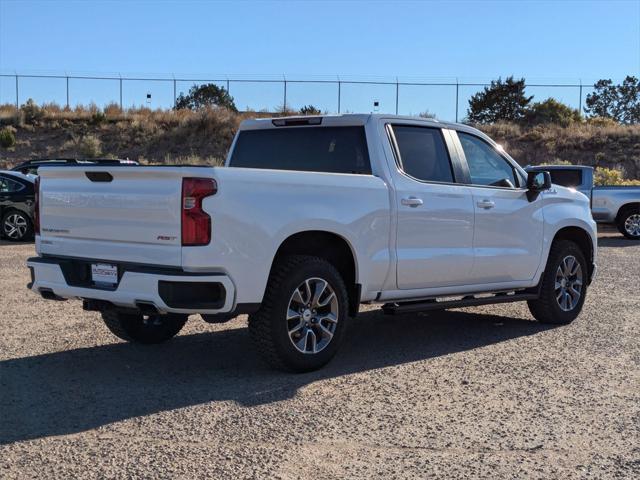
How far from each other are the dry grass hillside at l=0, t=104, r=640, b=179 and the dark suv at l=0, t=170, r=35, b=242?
20393mm

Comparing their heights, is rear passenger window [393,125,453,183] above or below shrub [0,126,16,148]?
below

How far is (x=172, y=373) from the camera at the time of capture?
6.61 meters

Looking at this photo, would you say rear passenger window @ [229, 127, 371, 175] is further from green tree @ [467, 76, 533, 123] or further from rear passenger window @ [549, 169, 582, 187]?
green tree @ [467, 76, 533, 123]

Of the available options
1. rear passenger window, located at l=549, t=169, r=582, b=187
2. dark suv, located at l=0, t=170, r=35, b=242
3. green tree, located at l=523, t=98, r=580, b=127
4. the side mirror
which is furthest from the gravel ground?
green tree, located at l=523, t=98, r=580, b=127

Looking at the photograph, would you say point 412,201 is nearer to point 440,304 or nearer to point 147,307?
point 440,304

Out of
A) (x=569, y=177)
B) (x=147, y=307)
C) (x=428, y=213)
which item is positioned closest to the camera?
(x=147, y=307)

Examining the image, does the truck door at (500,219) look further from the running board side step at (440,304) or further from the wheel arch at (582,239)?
the wheel arch at (582,239)

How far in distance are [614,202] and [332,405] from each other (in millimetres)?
16138

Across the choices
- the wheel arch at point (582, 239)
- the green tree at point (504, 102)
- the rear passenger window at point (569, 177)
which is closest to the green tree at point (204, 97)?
the green tree at point (504, 102)

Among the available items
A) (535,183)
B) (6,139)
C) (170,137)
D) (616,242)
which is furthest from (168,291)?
(6,139)

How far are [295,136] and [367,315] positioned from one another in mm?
2735

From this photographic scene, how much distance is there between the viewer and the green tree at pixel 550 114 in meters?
47.3

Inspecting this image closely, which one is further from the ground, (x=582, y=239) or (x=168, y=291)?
(x=582, y=239)

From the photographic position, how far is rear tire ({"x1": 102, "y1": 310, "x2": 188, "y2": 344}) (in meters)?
7.48
